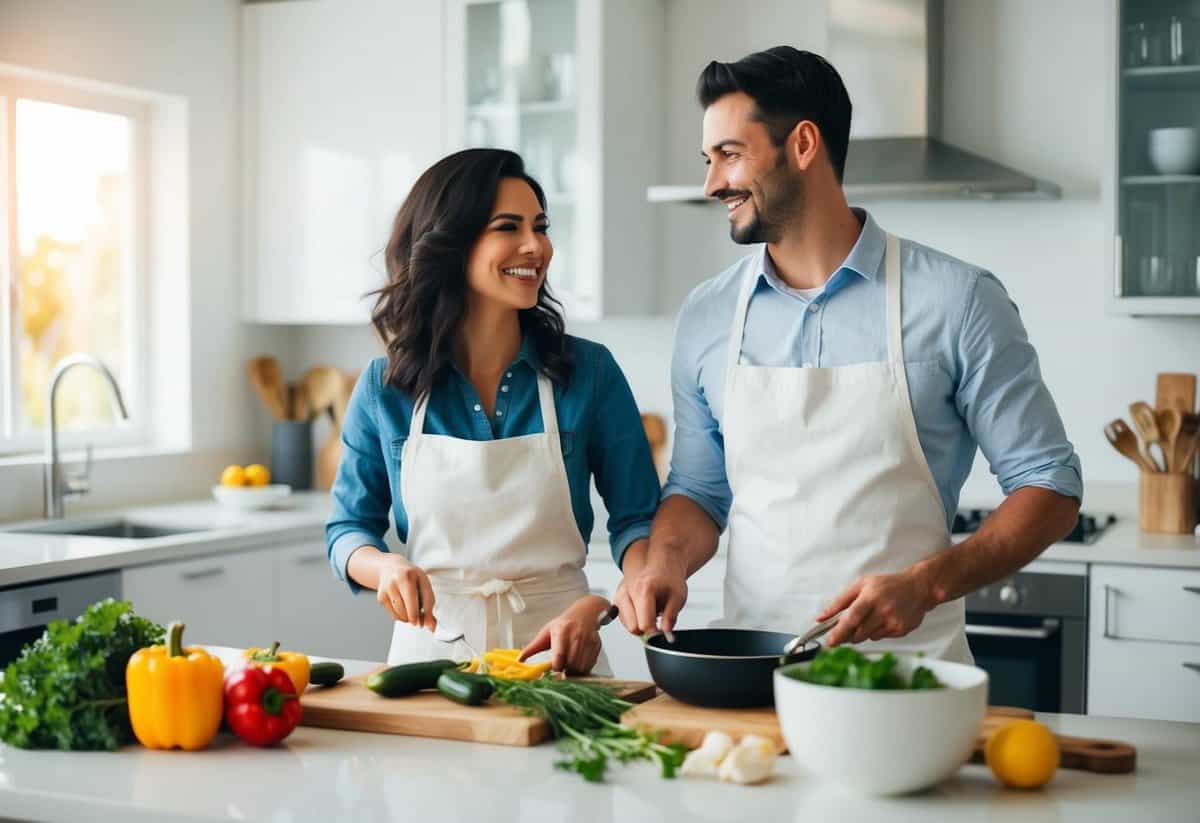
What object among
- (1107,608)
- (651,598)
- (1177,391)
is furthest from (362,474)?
(1177,391)

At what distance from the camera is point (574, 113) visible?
163 inches

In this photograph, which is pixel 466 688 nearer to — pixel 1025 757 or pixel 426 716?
pixel 426 716

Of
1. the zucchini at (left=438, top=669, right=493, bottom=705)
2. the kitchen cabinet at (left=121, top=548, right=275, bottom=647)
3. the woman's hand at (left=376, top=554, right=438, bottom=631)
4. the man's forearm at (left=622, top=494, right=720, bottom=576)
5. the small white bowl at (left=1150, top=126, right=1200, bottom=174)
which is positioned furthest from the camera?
the small white bowl at (left=1150, top=126, right=1200, bottom=174)

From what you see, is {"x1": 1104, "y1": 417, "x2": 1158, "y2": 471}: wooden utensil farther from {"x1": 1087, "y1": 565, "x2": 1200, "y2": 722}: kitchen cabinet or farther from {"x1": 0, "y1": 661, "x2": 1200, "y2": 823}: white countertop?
{"x1": 0, "y1": 661, "x2": 1200, "y2": 823}: white countertop

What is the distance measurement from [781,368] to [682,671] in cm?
63

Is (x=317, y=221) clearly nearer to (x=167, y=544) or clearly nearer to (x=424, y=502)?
(x=167, y=544)

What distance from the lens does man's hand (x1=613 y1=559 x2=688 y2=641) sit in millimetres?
1967

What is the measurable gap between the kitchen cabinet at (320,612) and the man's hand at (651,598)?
1971 millimetres

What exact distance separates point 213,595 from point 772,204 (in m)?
1.97

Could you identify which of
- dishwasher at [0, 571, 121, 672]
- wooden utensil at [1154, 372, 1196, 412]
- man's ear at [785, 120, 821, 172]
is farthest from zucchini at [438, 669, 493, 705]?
wooden utensil at [1154, 372, 1196, 412]

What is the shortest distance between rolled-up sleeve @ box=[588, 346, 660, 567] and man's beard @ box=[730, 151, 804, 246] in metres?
0.33

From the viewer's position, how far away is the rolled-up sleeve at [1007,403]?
210cm

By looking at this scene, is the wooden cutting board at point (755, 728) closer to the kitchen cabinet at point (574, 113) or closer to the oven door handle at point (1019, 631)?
the oven door handle at point (1019, 631)

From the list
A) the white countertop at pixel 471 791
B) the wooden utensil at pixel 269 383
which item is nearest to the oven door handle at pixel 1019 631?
the white countertop at pixel 471 791
